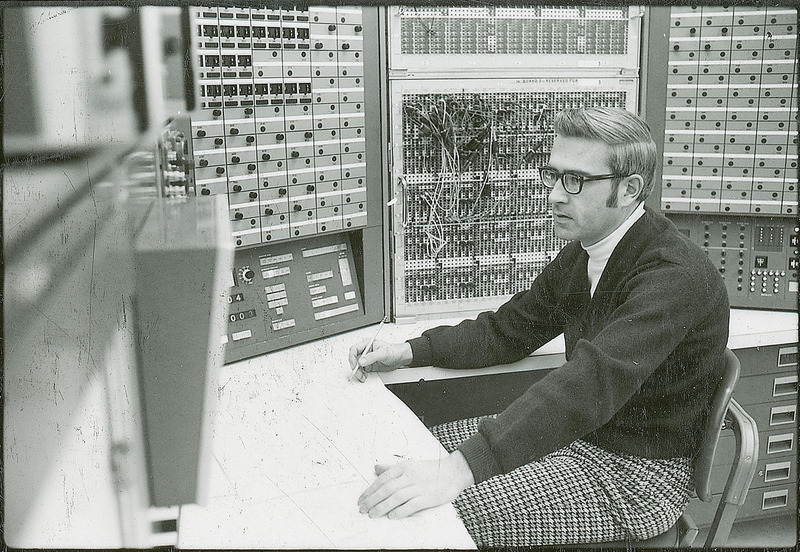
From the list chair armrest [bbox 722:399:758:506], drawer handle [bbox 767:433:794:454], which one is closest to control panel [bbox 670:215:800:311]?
drawer handle [bbox 767:433:794:454]

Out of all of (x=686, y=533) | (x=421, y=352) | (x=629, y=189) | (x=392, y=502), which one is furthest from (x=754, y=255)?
(x=392, y=502)

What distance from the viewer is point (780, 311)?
2279 mm

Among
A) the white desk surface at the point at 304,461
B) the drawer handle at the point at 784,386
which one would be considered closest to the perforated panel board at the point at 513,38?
the white desk surface at the point at 304,461

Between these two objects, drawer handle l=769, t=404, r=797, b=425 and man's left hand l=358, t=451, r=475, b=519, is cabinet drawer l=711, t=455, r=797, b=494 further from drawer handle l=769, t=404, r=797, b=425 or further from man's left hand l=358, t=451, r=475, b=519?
man's left hand l=358, t=451, r=475, b=519

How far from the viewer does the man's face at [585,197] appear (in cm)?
166

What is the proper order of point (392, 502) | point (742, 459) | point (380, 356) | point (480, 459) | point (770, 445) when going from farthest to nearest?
point (770, 445) → point (380, 356) → point (742, 459) → point (480, 459) → point (392, 502)

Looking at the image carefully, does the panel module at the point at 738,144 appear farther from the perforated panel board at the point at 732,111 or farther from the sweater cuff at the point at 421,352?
the sweater cuff at the point at 421,352

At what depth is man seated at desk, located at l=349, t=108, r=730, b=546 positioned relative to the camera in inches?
52.6

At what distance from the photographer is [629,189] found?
1.67 metres

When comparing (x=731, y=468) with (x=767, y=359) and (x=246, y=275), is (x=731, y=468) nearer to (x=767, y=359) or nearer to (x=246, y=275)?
(x=767, y=359)

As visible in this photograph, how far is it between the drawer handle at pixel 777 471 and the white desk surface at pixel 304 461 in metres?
1.42

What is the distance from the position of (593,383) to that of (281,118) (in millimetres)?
1107

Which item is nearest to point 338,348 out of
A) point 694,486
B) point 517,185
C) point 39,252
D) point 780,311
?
point 517,185

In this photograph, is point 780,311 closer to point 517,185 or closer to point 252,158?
point 517,185
